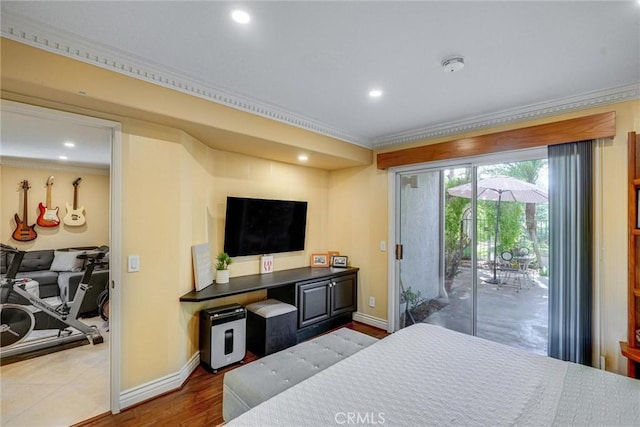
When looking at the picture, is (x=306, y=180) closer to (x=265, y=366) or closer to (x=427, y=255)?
(x=427, y=255)

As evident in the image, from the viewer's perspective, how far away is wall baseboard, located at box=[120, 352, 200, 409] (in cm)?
222

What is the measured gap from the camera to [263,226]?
3.61 m

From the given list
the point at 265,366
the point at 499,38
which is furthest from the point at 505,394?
the point at 499,38

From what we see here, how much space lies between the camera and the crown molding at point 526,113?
2359 mm

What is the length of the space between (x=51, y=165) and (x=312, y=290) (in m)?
4.68

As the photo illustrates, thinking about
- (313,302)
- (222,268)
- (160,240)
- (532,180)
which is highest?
(532,180)

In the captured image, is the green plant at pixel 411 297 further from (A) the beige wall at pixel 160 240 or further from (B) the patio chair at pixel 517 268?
(A) the beige wall at pixel 160 240

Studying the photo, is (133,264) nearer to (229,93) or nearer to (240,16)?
(229,93)

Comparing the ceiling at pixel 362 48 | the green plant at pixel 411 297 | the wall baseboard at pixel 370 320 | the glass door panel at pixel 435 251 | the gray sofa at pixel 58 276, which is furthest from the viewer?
the gray sofa at pixel 58 276

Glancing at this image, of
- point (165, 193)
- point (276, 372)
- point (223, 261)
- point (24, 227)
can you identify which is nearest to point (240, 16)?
point (165, 193)

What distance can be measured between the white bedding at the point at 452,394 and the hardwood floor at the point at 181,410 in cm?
118

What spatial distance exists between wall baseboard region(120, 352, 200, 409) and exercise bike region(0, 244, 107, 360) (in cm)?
160

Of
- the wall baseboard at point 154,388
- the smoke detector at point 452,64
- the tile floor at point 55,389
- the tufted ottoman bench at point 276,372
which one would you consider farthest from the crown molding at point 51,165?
→ the smoke detector at point 452,64

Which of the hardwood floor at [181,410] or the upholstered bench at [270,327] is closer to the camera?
the hardwood floor at [181,410]
